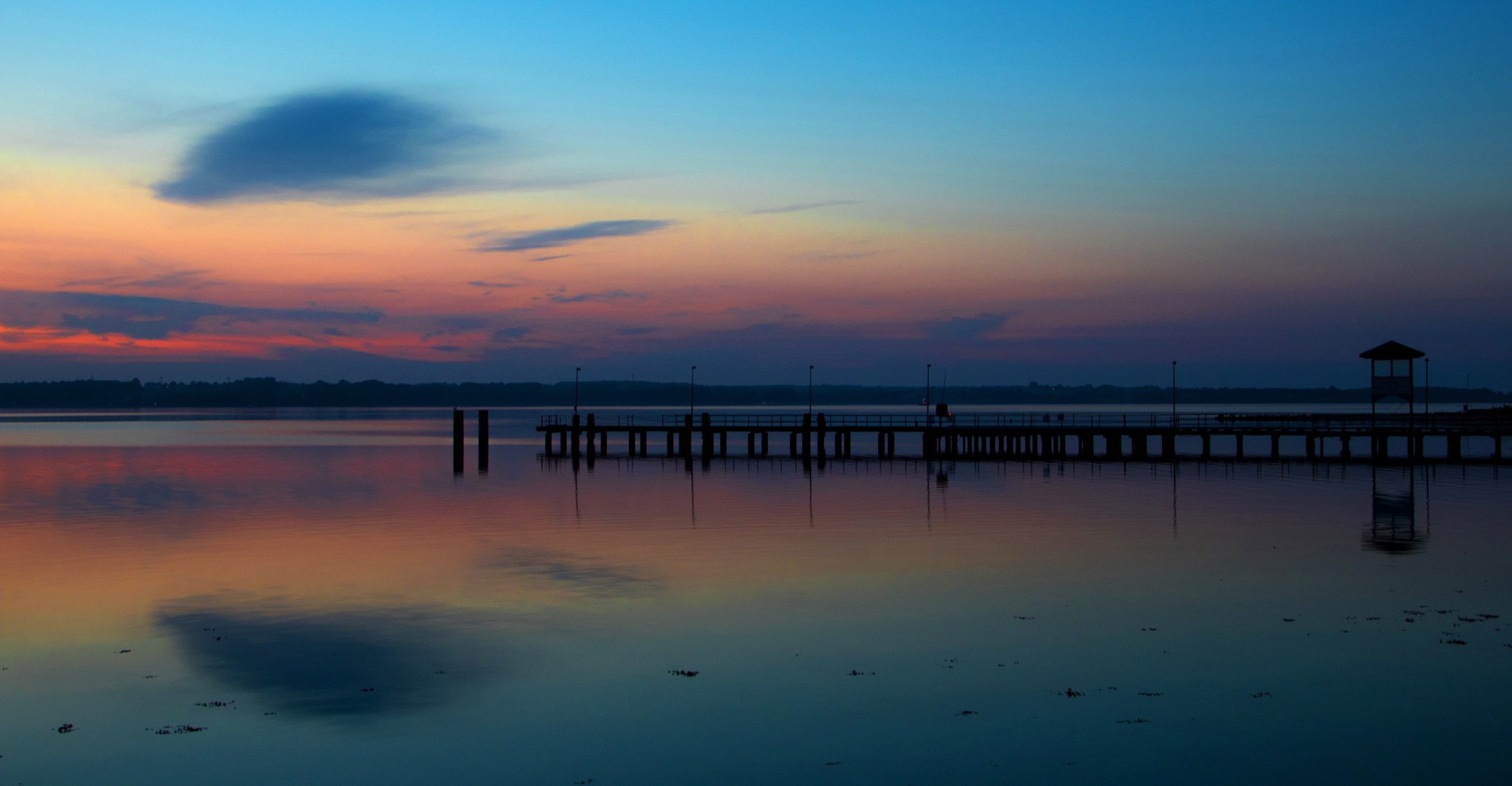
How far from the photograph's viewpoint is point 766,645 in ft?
61.6

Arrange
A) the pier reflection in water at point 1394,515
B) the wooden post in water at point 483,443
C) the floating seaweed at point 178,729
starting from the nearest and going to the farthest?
the floating seaweed at point 178,729
the pier reflection in water at point 1394,515
the wooden post in water at point 483,443

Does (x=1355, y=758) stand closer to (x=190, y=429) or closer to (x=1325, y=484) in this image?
(x=1325, y=484)

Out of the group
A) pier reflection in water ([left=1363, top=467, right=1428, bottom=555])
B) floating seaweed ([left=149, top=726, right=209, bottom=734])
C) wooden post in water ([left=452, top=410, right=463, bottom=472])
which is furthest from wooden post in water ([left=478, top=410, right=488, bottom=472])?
floating seaweed ([left=149, top=726, right=209, bottom=734])

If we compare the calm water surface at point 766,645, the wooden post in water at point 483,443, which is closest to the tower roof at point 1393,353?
the calm water surface at point 766,645

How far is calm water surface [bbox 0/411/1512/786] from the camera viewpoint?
13.2 meters

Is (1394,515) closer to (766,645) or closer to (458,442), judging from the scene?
(766,645)

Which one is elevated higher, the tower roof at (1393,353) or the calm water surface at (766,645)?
the tower roof at (1393,353)

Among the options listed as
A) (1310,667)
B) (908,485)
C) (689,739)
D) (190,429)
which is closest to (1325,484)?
(908,485)

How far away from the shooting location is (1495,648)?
17.6 meters

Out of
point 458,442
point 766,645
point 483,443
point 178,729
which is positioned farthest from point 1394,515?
point 483,443

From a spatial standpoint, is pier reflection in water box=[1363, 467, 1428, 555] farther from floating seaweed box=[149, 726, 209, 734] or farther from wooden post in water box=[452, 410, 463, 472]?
wooden post in water box=[452, 410, 463, 472]

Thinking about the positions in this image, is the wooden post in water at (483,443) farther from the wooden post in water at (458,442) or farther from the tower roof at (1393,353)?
the tower roof at (1393,353)

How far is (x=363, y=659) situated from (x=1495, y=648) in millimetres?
17356

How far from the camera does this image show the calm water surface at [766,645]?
13188 mm
